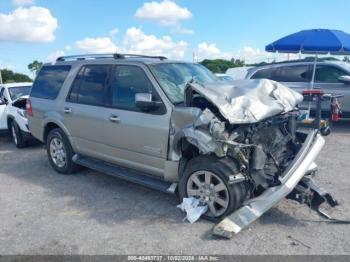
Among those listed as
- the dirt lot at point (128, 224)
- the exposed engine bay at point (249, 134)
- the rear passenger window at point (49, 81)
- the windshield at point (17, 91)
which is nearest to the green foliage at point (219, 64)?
the windshield at point (17, 91)

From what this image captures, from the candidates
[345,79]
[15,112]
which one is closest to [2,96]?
[15,112]

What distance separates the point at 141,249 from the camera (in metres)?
3.68

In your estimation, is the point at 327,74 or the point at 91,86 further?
the point at 327,74

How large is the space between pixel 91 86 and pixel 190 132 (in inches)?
87.6

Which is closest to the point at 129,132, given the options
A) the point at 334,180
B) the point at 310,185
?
the point at 310,185

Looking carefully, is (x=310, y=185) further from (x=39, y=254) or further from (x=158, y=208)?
(x=39, y=254)

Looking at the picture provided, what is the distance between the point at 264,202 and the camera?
3.88m

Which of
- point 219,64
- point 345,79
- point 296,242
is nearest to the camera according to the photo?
point 296,242

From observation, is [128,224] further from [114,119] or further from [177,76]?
[177,76]

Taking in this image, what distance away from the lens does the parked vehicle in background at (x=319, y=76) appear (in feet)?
30.1

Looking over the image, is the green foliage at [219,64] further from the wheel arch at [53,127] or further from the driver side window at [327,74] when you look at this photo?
the wheel arch at [53,127]

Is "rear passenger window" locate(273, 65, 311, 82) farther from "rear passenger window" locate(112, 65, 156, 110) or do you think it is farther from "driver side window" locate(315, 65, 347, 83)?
"rear passenger window" locate(112, 65, 156, 110)

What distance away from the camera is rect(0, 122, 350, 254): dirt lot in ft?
12.1

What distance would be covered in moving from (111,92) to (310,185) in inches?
115
